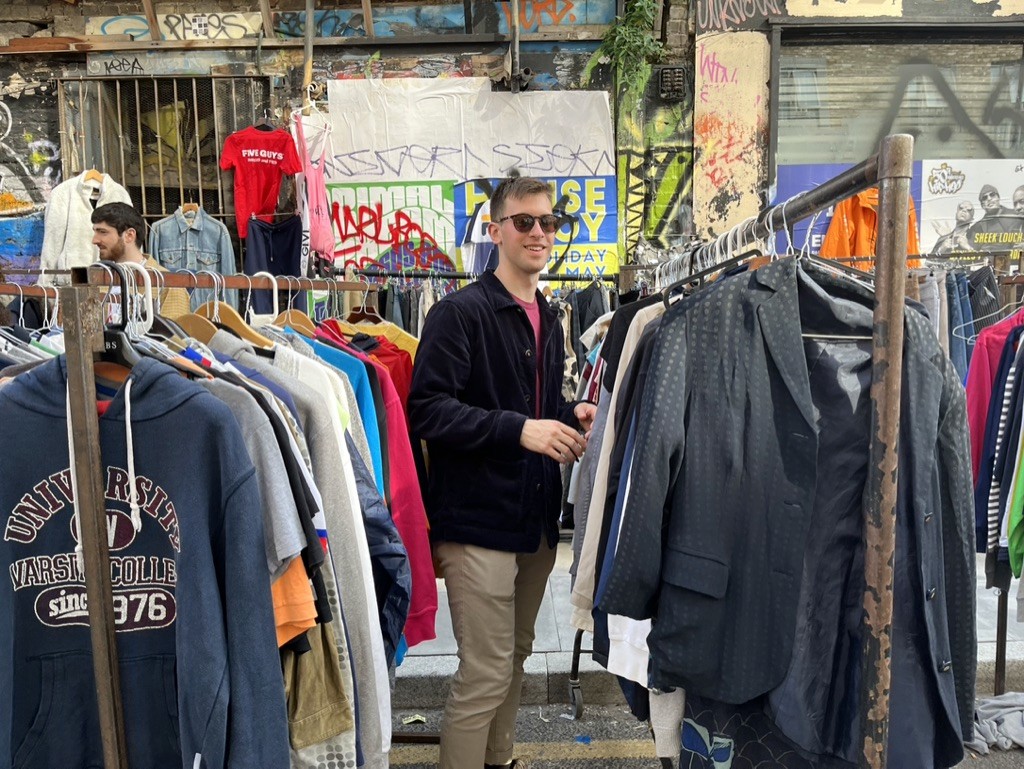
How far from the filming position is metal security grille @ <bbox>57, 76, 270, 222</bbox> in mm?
6414

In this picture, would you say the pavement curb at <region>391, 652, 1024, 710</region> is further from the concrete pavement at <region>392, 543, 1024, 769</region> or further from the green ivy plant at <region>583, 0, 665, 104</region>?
the green ivy plant at <region>583, 0, 665, 104</region>

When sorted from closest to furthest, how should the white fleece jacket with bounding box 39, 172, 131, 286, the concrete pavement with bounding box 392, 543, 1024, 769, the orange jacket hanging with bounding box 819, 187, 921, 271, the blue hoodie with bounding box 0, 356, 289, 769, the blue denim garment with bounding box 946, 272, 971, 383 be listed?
the blue hoodie with bounding box 0, 356, 289, 769
the concrete pavement with bounding box 392, 543, 1024, 769
the blue denim garment with bounding box 946, 272, 971, 383
the orange jacket hanging with bounding box 819, 187, 921, 271
the white fleece jacket with bounding box 39, 172, 131, 286

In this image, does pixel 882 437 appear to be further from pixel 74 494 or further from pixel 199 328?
pixel 199 328

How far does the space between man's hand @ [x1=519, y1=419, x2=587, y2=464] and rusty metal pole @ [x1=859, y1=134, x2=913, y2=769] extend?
941 mm

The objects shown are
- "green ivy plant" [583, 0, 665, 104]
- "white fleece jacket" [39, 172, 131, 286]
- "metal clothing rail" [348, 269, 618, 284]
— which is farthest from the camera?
"green ivy plant" [583, 0, 665, 104]

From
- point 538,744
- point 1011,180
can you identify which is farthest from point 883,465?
point 1011,180

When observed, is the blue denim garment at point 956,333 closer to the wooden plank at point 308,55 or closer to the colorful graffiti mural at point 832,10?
the colorful graffiti mural at point 832,10

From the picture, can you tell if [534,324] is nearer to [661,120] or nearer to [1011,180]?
[661,120]

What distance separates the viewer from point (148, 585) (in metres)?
1.54

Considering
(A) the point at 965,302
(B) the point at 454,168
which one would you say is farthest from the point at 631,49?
(A) the point at 965,302

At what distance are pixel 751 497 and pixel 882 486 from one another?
0.28 m

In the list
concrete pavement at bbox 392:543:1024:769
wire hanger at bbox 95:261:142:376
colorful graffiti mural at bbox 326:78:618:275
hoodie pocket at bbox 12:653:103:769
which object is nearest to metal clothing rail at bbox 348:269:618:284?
colorful graffiti mural at bbox 326:78:618:275

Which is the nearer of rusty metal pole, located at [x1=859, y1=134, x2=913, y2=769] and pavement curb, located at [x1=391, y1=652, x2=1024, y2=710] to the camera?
rusty metal pole, located at [x1=859, y1=134, x2=913, y2=769]

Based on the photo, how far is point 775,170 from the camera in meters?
6.53
